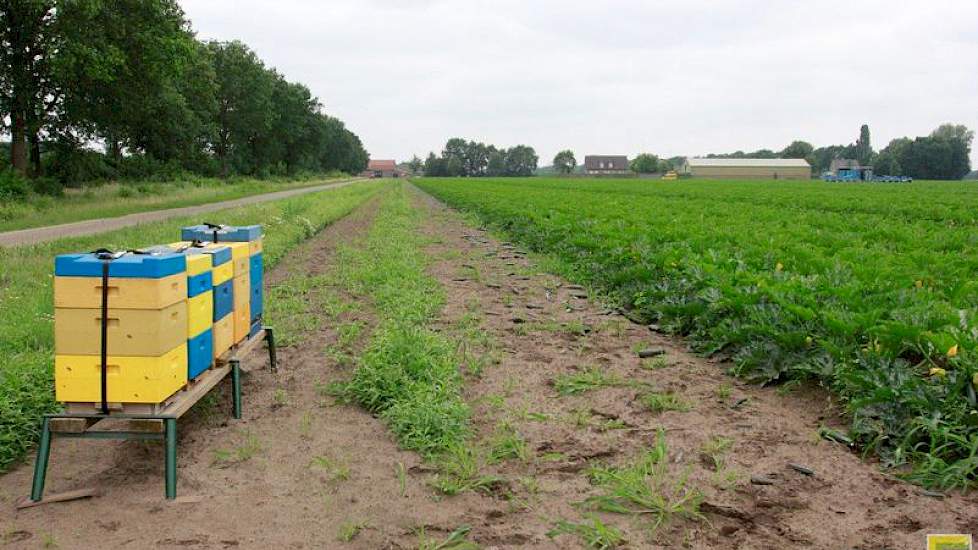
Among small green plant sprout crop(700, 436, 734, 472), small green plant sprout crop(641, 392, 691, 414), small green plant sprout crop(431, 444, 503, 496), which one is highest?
small green plant sprout crop(641, 392, 691, 414)

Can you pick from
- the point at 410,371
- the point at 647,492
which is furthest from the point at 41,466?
the point at 647,492

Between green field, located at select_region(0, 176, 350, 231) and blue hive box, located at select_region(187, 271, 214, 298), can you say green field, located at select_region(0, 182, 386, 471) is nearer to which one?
blue hive box, located at select_region(187, 271, 214, 298)

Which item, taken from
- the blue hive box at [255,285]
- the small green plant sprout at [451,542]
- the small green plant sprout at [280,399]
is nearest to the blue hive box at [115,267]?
the small green plant sprout at [280,399]

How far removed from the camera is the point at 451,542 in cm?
342

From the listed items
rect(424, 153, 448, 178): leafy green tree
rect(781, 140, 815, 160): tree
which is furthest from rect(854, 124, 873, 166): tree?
rect(424, 153, 448, 178): leafy green tree

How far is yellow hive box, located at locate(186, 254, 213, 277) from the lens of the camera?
4442mm

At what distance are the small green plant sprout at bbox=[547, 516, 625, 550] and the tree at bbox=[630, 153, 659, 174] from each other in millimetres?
148556

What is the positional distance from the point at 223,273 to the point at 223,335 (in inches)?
18.9

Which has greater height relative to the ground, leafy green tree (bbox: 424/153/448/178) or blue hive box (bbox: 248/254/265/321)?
leafy green tree (bbox: 424/153/448/178)

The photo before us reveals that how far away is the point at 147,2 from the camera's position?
26875 mm

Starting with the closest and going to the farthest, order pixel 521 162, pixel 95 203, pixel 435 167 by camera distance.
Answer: pixel 95 203 < pixel 521 162 < pixel 435 167

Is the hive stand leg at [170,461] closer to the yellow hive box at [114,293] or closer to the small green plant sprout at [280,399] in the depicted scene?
the yellow hive box at [114,293]

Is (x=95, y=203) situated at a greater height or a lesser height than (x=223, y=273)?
greater

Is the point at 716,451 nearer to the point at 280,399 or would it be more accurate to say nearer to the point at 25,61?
the point at 280,399
